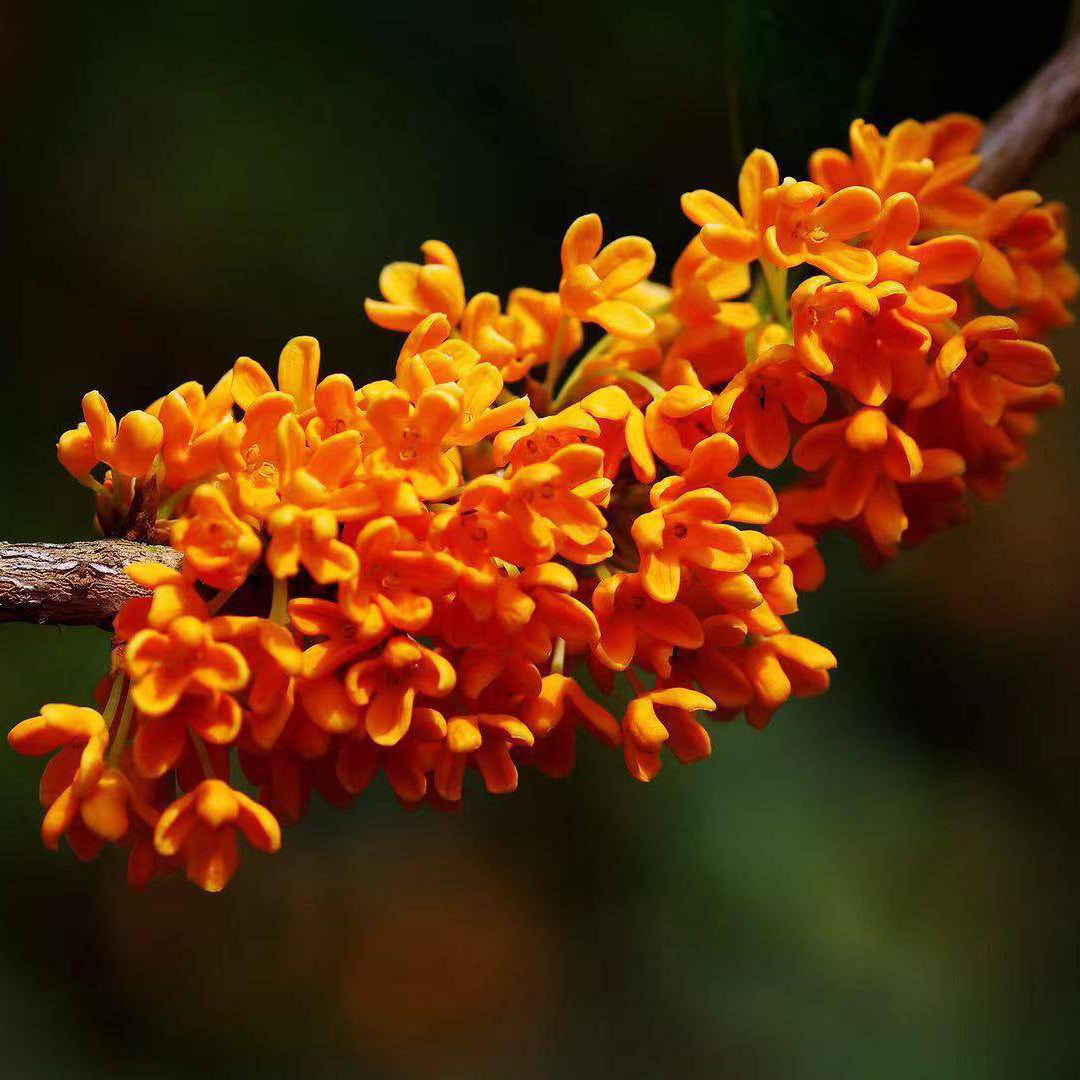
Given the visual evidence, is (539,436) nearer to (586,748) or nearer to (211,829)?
(211,829)

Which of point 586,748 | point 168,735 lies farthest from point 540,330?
point 586,748

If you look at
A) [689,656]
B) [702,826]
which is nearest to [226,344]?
[702,826]

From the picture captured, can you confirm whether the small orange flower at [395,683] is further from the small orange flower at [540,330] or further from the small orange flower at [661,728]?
the small orange flower at [540,330]

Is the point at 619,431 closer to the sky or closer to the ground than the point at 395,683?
closer to the sky

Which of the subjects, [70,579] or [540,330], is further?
[540,330]

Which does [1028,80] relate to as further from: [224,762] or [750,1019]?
[750,1019]

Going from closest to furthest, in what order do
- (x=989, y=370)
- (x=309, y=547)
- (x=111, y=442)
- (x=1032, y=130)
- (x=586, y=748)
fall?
(x=309, y=547) → (x=111, y=442) → (x=989, y=370) → (x=1032, y=130) → (x=586, y=748)

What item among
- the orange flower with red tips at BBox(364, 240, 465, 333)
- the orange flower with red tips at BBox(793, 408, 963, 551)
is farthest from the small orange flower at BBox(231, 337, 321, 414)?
the orange flower with red tips at BBox(793, 408, 963, 551)
